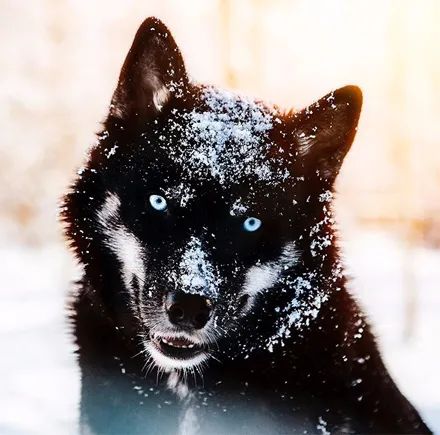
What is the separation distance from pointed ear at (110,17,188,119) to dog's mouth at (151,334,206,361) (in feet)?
1.61

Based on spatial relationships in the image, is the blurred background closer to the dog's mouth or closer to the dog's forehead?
the dog's forehead

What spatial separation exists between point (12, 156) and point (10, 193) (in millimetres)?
92

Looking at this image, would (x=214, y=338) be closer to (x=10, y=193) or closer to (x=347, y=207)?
(x=347, y=207)

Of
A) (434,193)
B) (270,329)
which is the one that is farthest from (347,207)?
(270,329)

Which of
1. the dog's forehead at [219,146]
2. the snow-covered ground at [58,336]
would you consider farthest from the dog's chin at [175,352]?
the dog's forehead at [219,146]

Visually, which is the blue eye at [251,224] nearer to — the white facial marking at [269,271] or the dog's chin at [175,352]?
the white facial marking at [269,271]

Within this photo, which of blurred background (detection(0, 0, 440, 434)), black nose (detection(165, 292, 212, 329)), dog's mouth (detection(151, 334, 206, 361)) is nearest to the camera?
black nose (detection(165, 292, 212, 329))

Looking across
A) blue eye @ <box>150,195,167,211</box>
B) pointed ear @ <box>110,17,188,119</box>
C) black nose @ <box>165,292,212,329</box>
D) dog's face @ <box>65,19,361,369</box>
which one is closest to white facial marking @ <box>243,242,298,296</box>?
dog's face @ <box>65,19,361,369</box>

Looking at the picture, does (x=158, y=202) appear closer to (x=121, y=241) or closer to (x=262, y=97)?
(x=121, y=241)

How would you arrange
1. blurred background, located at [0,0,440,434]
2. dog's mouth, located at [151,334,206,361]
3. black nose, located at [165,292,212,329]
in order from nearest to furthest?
black nose, located at [165,292,212,329] → dog's mouth, located at [151,334,206,361] → blurred background, located at [0,0,440,434]

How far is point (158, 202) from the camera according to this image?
134cm

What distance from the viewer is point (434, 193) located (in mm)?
1578

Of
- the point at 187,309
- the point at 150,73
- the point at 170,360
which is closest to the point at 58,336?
the point at 170,360

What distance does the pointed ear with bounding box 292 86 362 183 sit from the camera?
1380mm
